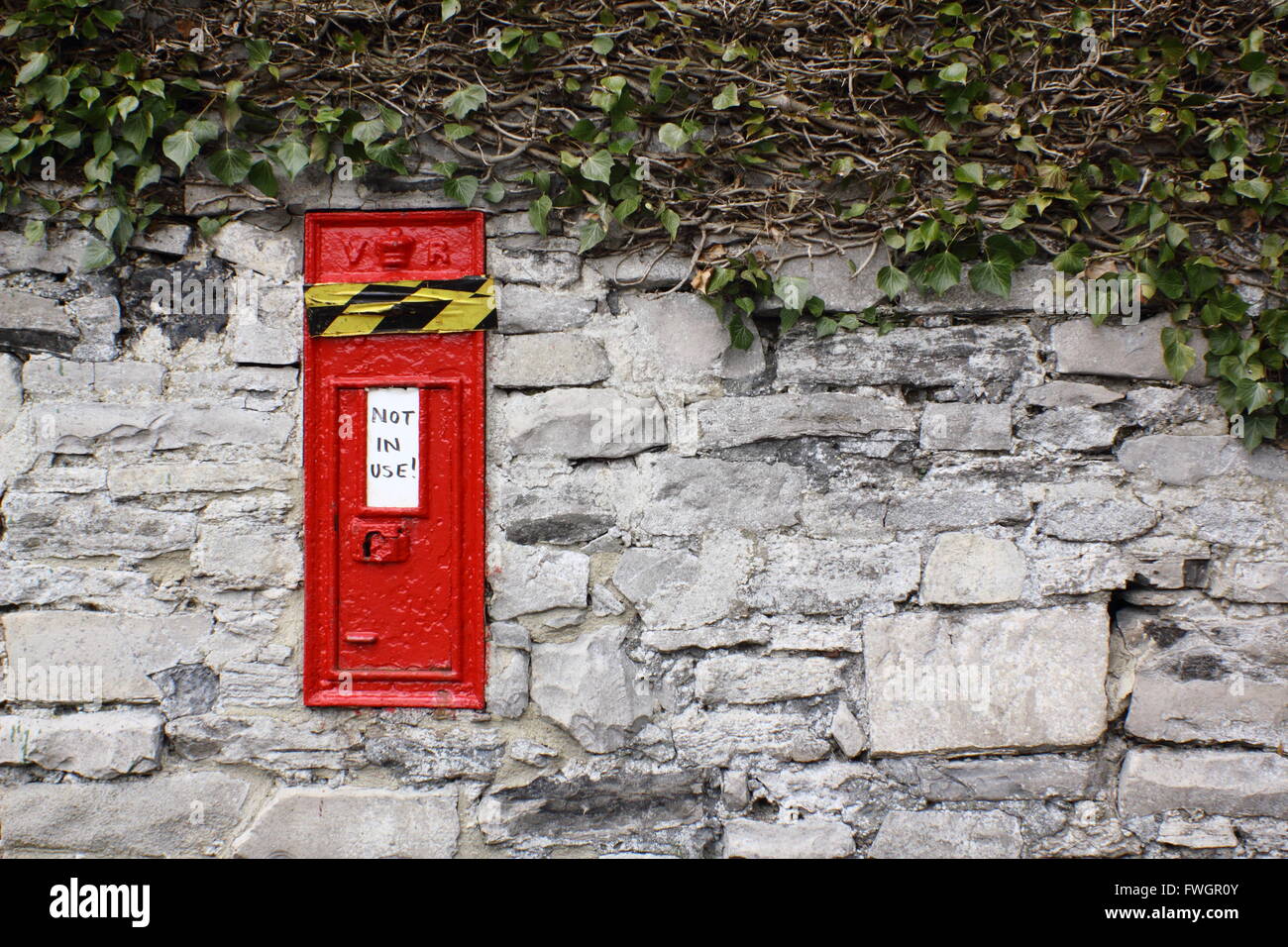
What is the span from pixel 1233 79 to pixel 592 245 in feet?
6.21

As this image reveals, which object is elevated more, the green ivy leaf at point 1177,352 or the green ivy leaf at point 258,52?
the green ivy leaf at point 258,52

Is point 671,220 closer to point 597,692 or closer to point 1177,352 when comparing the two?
point 597,692

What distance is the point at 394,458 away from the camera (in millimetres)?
2346

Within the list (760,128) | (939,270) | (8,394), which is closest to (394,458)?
(8,394)

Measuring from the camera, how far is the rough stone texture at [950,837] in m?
2.33

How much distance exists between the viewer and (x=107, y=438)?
2359 mm

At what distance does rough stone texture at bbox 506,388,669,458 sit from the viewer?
2.34 m

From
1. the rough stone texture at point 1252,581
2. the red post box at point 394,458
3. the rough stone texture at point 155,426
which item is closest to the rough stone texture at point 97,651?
the red post box at point 394,458

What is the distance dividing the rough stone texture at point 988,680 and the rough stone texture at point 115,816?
1965 mm

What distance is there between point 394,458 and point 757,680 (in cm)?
124

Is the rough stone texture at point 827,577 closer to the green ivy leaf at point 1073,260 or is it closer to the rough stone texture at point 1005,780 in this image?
the rough stone texture at point 1005,780

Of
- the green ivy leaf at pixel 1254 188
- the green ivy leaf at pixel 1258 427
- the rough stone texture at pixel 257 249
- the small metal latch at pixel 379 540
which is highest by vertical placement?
the green ivy leaf at pixel 1254 188

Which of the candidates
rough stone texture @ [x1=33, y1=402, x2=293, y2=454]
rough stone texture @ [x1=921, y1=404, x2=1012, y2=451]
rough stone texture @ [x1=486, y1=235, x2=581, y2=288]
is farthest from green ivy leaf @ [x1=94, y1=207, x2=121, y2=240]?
rough stone texture @ [x1=921, y1=404, x2=1012, y2=451]

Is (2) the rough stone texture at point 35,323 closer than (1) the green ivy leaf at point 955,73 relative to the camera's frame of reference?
No
